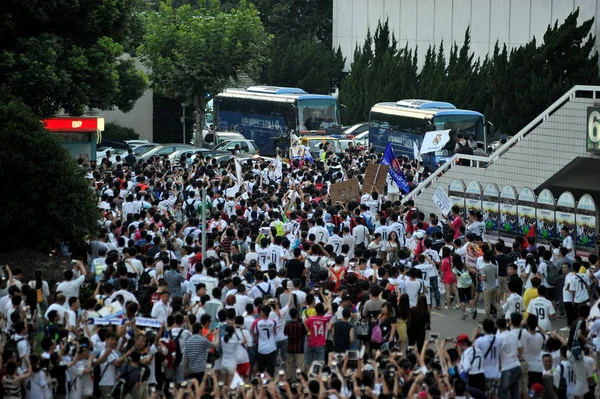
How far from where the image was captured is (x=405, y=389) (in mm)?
12703

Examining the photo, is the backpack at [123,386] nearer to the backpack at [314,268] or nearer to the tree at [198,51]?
the backpack at [314,268]

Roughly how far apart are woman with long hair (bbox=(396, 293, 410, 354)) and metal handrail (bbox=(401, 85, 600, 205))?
12.7m

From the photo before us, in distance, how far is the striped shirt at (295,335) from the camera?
619 inches

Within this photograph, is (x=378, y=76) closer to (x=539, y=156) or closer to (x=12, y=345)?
(x=539, y=156)

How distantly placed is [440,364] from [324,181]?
17.3m

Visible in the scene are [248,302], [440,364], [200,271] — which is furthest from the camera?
[200,271]

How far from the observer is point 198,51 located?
50.0 m

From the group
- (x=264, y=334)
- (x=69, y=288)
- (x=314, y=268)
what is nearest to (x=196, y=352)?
(x=264, y=334)

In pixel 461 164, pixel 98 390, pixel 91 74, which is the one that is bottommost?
pixel 98 390

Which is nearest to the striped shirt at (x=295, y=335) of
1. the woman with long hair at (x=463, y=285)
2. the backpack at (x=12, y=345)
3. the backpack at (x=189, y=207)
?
the backpack at (x=12, y=345)

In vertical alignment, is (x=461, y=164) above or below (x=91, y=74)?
below

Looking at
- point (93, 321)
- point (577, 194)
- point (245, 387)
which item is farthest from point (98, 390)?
point (577, 194)

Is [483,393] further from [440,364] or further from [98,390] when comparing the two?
[98,390]

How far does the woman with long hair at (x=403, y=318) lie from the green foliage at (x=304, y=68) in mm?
44997
